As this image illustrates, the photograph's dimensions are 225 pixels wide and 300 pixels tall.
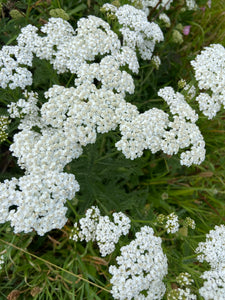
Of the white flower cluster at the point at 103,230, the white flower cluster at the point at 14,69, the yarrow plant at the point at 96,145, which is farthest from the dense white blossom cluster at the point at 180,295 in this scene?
the white flower cluster at the point at 14,69

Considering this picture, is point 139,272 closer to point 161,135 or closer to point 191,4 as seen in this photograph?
point 161,135

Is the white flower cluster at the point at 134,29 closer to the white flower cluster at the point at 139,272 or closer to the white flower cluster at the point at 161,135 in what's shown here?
the white flower cluster at the point at 161,135

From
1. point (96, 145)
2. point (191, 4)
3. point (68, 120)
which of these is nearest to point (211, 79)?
point (96, 145)

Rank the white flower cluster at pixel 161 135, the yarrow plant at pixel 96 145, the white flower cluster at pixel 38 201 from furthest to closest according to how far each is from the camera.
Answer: the white flower cluster at pixel 161 135, the yarrow plant at pixel 96 145, the white flower cluster at pixel 38 201

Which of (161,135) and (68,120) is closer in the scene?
(68,120)

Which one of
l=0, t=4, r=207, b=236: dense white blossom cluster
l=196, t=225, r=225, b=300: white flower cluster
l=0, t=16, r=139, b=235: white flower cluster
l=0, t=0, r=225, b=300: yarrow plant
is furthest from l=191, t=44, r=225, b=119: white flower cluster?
l=196, t=225, r=225, b=300: white flower cluster

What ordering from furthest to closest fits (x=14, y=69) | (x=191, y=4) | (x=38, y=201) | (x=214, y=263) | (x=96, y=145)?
(x=191, y=4) < (x=96, y=145) < (x=14, y=69) < (x=214, y=263) < (x=38, y=201)
